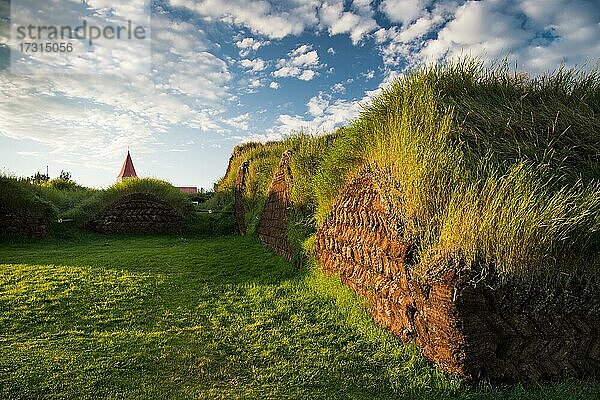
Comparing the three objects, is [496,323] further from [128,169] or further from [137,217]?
[128,169]

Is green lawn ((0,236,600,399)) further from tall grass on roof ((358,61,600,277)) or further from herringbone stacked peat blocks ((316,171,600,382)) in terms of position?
tall grass on roof ((358,61,600,277))

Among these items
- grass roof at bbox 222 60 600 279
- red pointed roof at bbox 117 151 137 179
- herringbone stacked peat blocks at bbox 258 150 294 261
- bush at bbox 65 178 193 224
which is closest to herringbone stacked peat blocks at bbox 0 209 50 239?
bush at bbox 65 178 193 224

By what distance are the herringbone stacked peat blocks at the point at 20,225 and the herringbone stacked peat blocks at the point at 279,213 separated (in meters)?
5.66

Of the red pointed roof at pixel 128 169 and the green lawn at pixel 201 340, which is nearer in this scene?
the green lawn at pixel 201 340

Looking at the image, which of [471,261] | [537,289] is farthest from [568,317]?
[471,261]

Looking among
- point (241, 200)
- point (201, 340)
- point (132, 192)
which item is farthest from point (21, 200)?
point (201, 340)

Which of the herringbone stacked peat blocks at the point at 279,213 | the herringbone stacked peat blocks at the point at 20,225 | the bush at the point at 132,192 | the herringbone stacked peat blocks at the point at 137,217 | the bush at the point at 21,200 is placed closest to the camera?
the herringbone stacked peat blocks at the point at 279,213

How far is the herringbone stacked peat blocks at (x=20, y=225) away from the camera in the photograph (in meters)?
10.2

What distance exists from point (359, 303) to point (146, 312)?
2354 mm

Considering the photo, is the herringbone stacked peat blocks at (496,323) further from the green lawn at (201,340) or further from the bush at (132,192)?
the bush at (132,192)

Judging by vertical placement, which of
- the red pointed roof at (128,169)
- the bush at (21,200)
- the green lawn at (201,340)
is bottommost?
the green lawn at (201,340)

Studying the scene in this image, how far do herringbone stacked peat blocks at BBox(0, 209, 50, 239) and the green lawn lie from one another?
401cm

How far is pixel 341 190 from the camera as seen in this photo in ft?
17.3

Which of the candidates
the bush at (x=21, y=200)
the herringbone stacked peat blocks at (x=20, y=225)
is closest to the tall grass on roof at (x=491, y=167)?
the herringbone stacked peat blocks at (x=20, y=225)
